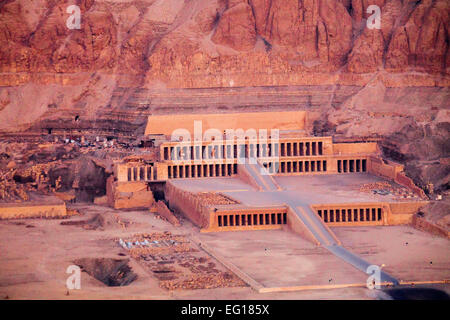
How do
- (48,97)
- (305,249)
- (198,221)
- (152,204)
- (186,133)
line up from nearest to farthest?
1. (305,249)
2. (198,221)
3. (152,204)
4. (186,133)
5. (48,97)

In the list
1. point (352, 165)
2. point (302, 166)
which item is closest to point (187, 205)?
point (302, 166)

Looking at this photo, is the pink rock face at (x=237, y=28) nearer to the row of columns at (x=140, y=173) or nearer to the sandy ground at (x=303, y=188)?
the sandy ground at (x=303, y=188)

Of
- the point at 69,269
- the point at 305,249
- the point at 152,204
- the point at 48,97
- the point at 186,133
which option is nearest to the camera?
the point at 69,269

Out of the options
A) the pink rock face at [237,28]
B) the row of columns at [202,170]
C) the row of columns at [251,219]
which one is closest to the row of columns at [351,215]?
the row of columns at [251,219]

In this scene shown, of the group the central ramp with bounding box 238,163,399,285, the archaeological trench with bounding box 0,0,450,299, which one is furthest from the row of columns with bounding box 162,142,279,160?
the central ramp with bounding box 238,163,399,285

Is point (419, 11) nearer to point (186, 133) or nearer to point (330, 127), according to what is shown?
point (330, 127)
